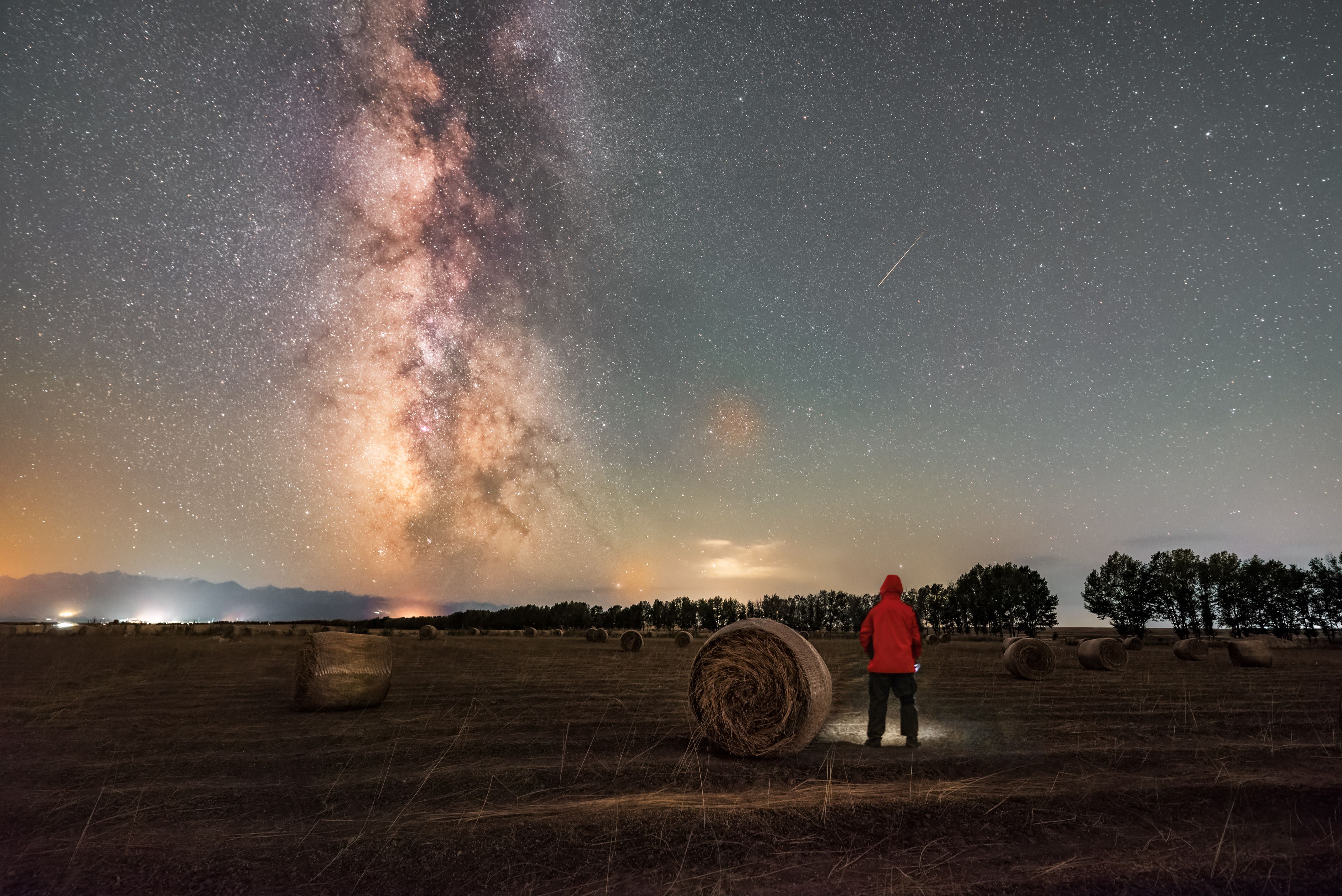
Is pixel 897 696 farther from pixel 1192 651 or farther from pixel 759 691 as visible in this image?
pixel 1192 651

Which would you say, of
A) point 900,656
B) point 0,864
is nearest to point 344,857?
point 0,864

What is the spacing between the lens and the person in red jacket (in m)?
8.28

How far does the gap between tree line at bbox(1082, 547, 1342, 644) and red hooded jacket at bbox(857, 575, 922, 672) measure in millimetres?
96491

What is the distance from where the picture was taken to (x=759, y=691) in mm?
8469

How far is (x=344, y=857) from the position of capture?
4637 millimetres

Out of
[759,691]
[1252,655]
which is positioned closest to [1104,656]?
[1252,655]

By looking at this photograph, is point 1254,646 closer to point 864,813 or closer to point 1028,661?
point 1028,661

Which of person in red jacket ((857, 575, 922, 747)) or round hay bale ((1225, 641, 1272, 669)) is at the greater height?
person in red jacket ((857, 575, 922, 747))

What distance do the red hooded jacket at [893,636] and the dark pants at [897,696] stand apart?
0.39 ft

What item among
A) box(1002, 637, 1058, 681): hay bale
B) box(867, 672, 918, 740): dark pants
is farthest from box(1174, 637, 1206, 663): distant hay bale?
box(867, 672, 918, 740): dark pants

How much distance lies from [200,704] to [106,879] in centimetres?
891

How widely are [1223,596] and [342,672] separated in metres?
113

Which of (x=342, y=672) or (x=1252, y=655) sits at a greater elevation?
(x=342, y=672)

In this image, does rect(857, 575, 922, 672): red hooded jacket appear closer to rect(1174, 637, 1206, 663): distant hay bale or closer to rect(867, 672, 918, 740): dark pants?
rect(867, 672, 918, 740): dark pants
